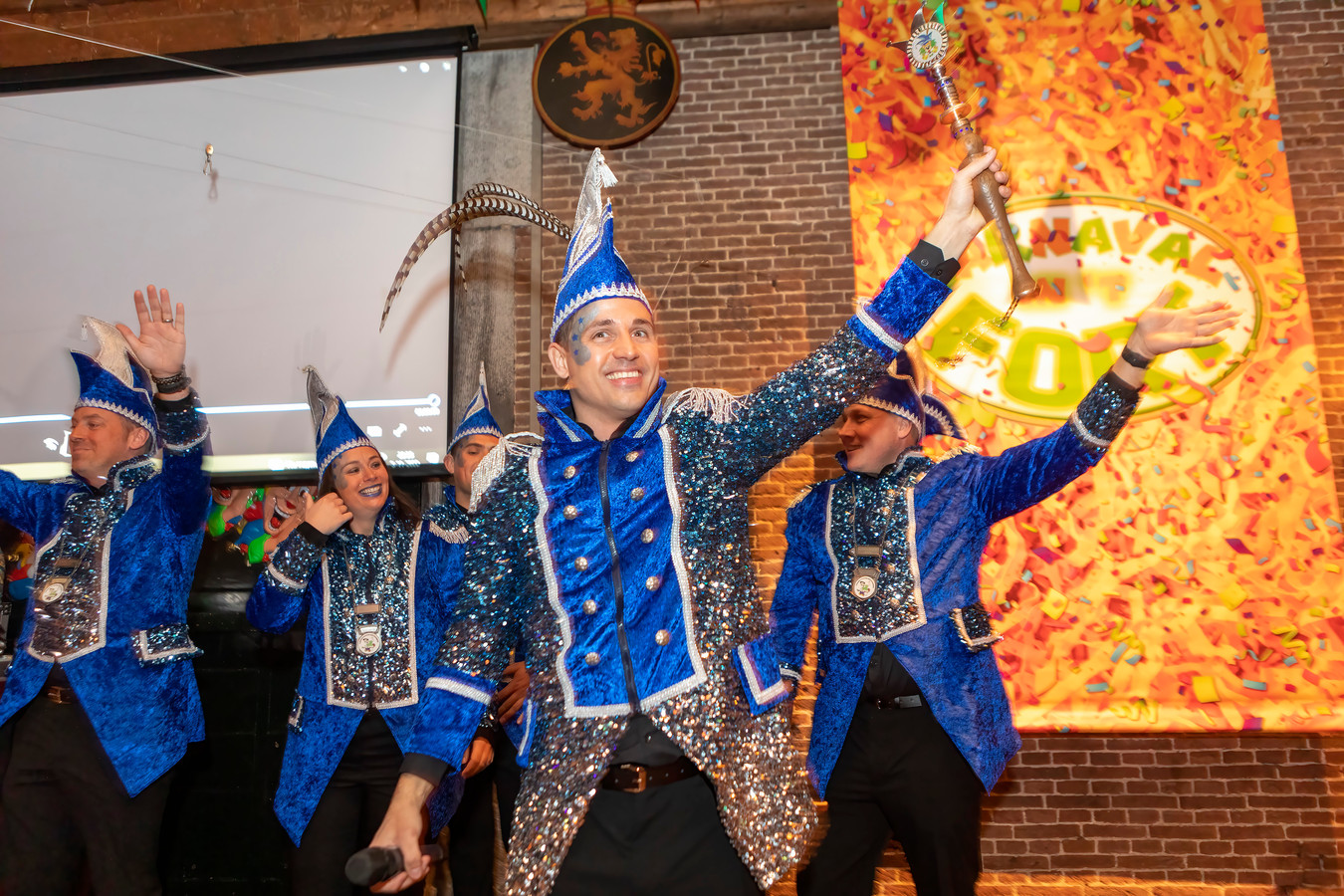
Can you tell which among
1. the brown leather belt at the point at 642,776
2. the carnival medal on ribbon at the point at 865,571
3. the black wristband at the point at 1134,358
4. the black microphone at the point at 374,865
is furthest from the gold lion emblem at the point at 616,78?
the black microphone at the point at 374,865

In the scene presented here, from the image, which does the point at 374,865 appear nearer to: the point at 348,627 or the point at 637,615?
the point at 637,615

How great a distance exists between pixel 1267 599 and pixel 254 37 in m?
6.14

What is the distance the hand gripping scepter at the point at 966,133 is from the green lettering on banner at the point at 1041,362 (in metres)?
2.27

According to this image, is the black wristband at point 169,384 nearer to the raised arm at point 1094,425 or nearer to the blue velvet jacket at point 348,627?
the blue velvet jacket at point 348,627

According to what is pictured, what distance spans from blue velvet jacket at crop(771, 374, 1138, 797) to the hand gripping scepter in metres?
0.63

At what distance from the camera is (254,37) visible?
19.0 feet

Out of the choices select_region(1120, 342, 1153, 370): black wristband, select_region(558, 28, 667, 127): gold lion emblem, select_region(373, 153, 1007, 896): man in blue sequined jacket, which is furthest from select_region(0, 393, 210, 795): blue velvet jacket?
select_region(558, 28, 667, 127): gold lion emblem

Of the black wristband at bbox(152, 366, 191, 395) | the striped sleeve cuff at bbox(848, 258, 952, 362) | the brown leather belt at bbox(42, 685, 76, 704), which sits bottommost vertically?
the brown leather belt at bbox(42, 685, 76, 704)

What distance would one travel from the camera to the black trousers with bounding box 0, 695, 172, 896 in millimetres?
3023

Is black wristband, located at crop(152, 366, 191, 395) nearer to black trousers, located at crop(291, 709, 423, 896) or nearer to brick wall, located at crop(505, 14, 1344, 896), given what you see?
black trousers, located at crop(291, 709, 423, 896)

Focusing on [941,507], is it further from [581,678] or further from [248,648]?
[248,648]

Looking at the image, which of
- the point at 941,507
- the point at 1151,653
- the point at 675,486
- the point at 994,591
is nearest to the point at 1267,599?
the point at 1151,653

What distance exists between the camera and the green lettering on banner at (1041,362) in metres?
4.41

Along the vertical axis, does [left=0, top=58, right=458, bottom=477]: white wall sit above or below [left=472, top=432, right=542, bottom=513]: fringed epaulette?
above
